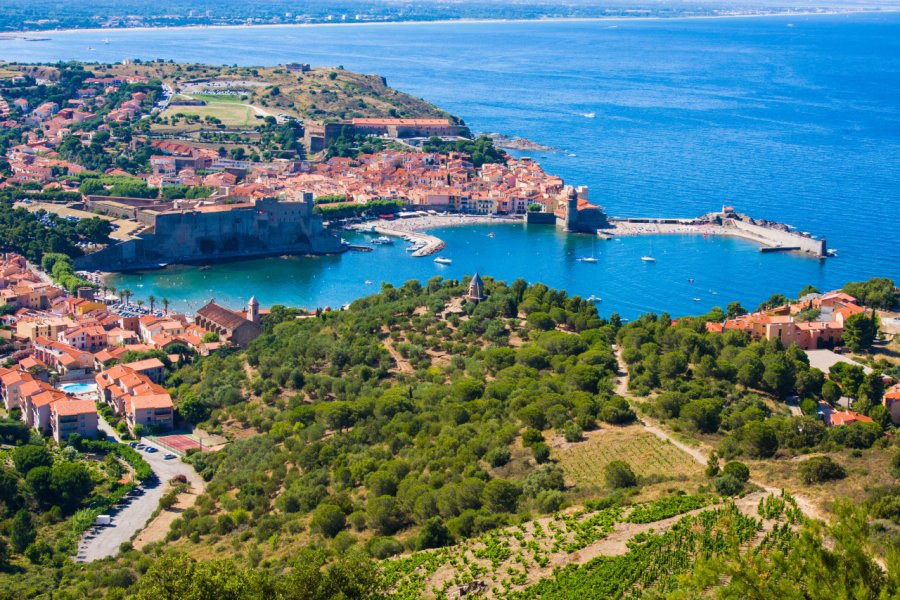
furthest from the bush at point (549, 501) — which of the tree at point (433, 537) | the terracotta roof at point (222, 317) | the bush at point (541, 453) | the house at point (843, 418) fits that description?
the terracotta roof at point (222, 317)

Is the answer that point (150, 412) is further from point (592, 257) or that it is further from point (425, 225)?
point (425, 225)

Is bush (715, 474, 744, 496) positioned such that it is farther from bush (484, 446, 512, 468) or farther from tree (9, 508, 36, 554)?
tree (9, 508, 36, 554)

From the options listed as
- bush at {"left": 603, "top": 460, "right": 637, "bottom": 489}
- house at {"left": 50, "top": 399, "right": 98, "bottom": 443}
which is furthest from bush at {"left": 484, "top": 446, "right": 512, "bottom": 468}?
house at {"left": 50, "top": 399, "right": 98, "bottom": 443}

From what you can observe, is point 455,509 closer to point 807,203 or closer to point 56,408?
point 56,408

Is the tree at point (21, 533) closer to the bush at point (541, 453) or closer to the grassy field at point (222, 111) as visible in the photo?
the bush at point (541, 453)

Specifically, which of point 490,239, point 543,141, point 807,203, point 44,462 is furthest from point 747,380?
point 543,141

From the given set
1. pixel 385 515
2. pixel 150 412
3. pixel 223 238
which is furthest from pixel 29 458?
pixel 223 238
